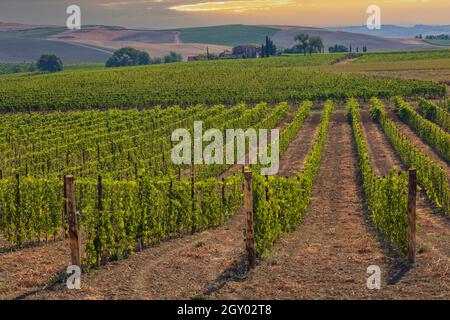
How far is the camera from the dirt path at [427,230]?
44.9 ft

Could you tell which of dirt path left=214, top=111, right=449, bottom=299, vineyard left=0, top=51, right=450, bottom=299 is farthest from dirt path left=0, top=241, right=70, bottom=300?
dirt path left=214, top=111, right=449, bottom=299

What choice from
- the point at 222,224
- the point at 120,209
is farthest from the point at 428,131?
the point at 120,209

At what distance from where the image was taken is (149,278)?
13.4 metres

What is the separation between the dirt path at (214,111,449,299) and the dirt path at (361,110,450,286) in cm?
55

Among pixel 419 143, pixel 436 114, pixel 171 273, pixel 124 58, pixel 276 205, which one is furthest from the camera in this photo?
pixel 124 58

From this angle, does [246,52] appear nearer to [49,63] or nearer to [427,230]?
[49,63]

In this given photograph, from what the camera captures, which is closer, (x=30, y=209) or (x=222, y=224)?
(x=30, y=209)

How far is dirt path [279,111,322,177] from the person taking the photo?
31803mm

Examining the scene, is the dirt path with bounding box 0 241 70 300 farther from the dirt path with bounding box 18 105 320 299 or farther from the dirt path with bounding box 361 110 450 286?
the dirt path with bounding box 361 110 450 286

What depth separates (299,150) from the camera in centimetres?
3869

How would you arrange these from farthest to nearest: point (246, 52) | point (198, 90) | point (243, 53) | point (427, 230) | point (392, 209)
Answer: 1. point (243, 53)
2. point (246, 52)
3. point (198, 90)
4. point (427, 230)
5. point (392, 209)

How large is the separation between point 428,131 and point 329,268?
28.6 meters
